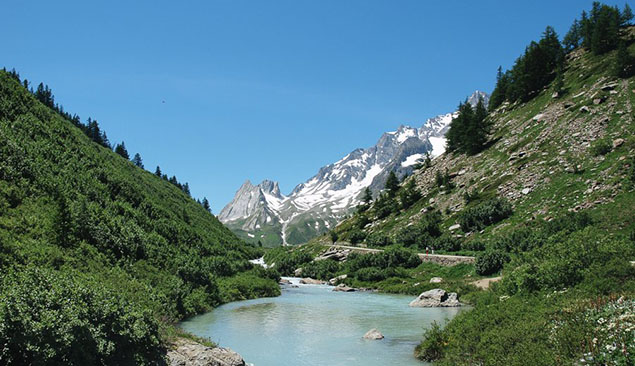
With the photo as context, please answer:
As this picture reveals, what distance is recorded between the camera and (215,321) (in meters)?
32.6

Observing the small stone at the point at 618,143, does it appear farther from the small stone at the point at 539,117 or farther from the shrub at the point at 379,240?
the shrub at the point at 379,240

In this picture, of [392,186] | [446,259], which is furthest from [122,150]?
[446,259]

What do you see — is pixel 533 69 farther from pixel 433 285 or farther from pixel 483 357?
pixel 483 357

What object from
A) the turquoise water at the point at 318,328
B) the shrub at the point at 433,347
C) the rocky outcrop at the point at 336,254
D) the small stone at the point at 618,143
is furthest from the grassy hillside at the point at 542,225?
the rocky outcrop at the point at 336,254

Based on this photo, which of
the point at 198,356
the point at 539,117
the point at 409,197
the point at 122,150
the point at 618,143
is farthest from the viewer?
the point at 122,150

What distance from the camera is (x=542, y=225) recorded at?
52062 millimetres

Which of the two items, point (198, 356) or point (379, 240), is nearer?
point (198, 356)

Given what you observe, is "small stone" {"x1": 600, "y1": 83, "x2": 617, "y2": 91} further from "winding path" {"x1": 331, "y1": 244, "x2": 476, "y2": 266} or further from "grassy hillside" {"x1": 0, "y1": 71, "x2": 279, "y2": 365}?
"grassy hillside" {"x1": 0, "y1": 71, "x2": 279, "y2": 365}

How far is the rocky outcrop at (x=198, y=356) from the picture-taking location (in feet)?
55.9

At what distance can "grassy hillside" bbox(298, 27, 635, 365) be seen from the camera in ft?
48.1

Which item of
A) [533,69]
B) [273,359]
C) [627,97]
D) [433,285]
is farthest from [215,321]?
[533,69]

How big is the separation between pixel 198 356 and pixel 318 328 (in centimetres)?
1394

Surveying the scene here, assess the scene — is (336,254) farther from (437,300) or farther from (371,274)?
(437,300)

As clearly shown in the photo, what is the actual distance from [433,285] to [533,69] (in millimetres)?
82805
